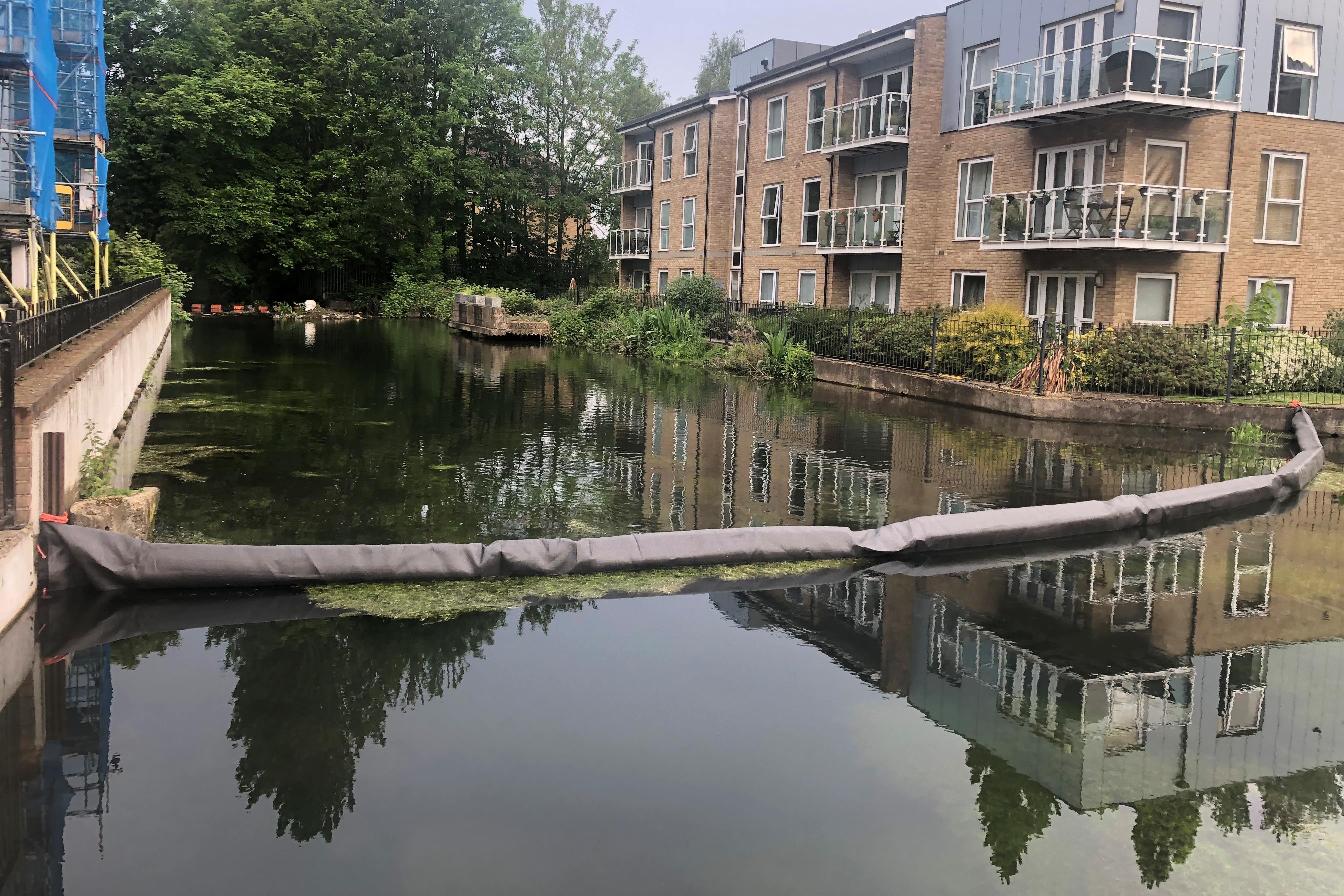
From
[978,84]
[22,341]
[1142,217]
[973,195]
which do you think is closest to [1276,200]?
[1142,217]

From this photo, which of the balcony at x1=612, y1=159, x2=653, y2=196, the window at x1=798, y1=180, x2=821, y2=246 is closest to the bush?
the window at x1=798, y1=180, x2=821, y2=246

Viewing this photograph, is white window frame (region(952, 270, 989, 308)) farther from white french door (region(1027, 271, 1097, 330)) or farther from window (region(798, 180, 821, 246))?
window (region(798, 180, 821, 246))

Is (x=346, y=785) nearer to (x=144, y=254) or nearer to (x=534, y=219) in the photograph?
(x=144, y=254)

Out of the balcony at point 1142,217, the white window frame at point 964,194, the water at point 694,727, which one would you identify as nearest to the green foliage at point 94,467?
the water at point 694,727

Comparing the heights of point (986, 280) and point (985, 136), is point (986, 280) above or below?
below

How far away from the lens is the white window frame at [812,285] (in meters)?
35.4

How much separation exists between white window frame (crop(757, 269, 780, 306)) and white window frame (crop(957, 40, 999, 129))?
9645mm

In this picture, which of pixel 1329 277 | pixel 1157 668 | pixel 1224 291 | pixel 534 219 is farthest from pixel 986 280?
pixel 534 219

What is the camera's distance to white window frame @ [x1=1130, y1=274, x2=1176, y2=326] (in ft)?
78.0

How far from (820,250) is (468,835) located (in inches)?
1171

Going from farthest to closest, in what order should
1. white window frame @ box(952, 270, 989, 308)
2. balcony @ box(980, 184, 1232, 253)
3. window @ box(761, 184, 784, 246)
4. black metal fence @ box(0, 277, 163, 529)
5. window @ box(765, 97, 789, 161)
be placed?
window @ box(761, 184, 784, 246) < window @ box(765, 97, 789, 161) < white window frame @ box(952, 270, 989, 308) < balcony @ box(980, 184, 1232, 253) < black metal fence @ box(0, 277, 163, 529)

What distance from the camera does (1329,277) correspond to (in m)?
25.2

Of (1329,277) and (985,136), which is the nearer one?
(1329,277)

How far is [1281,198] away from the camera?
24594 mm
